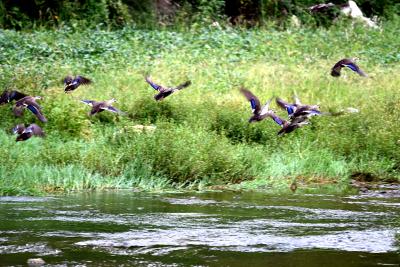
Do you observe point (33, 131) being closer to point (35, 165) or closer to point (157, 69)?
point (35, 165)

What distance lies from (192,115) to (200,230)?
5.31m

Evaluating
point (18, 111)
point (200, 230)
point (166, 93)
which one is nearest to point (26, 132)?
point (18, 111)

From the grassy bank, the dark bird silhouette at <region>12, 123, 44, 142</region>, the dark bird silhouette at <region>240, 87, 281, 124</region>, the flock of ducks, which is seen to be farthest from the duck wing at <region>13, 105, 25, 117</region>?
the dark bird silhouette at <region>240, 87, 281, 124</region>

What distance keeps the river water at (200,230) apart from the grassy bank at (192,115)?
30.0 inches

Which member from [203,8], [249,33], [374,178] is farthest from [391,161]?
[203,8]

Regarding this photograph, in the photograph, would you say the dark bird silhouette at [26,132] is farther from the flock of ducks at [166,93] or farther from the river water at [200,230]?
the river water at [200,230]

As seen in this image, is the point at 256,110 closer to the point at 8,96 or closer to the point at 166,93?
the point at 166,93

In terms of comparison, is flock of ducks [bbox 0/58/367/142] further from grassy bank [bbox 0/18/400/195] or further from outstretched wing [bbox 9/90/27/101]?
grassy bank [bbox 0/18/400/195]

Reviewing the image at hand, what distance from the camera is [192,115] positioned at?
501 inches

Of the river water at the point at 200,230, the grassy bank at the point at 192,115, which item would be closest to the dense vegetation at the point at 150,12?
the grassy bank at the point at 192,115

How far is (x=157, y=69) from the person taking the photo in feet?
51.1

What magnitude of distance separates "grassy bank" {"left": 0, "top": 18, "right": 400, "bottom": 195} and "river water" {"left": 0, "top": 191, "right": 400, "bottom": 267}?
2.50 feet

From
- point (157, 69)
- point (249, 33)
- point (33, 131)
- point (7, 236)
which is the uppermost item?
point (249, 33)

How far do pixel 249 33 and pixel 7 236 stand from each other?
13.6 m
